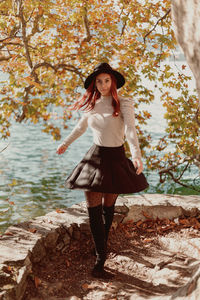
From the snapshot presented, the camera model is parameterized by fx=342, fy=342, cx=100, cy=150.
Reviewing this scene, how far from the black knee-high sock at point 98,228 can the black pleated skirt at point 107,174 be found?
335mm

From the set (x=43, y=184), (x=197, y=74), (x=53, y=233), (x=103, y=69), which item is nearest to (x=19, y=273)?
(x=53, y=233)

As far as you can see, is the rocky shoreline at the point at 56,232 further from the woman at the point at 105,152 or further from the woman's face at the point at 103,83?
the woman's face at the point at 103,83

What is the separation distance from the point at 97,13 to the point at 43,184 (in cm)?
581

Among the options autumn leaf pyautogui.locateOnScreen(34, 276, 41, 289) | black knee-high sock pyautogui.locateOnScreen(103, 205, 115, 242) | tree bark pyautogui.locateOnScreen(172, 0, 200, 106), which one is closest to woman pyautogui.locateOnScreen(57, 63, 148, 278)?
black knee-high sock pyautogui.locateOnScreen(103, 205, 115, 242)

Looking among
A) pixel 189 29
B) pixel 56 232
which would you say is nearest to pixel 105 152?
pixel 56 232

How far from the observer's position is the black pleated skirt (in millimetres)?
3406

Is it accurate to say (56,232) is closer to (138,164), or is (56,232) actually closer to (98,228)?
(98,228)

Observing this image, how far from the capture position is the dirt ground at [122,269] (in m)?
3.61

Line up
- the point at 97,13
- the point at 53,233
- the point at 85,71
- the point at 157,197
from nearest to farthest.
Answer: the point at 53,233 < the point at 157,197 < the point at 85,71 < the point at 97,13

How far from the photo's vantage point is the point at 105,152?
3.60 m

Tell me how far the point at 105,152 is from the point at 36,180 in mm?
8877

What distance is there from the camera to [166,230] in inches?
202

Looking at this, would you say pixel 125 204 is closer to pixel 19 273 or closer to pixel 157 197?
pixel 157 197

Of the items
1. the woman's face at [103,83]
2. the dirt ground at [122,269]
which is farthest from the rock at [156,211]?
the woman's face at [103,83]
